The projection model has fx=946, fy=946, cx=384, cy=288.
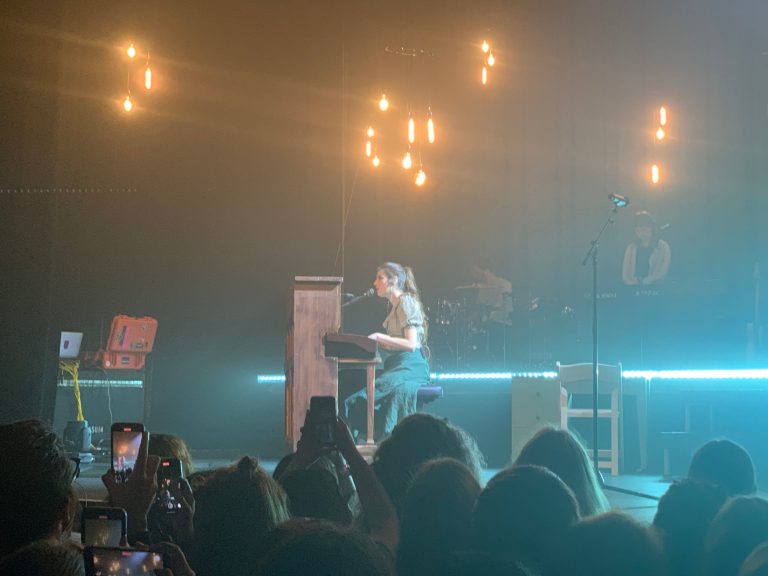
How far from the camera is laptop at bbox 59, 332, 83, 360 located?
834 cm

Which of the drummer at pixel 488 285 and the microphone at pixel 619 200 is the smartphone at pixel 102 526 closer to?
the microphone at pixel 619 200

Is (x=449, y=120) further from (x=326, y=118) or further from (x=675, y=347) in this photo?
(x=675, y=347)

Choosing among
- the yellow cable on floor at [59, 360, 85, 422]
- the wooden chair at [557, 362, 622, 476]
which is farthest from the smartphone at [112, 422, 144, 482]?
the yellow cable on floor at [59, 360, 85, 422]

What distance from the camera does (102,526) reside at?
194 centimetres

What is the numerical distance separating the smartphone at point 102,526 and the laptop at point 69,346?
6719mm

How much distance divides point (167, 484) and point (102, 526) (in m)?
0.38

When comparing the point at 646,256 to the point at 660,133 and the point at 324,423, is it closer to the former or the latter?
the point at 660,133

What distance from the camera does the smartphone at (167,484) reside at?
222 cm

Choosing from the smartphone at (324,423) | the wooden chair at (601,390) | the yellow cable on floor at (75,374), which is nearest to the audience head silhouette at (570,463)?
the smartphone at (324,423)

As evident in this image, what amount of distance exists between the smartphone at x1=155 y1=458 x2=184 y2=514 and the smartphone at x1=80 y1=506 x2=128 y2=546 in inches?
10.5

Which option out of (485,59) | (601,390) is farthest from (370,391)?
(485,59)

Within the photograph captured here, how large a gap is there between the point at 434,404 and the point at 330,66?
4.47 m

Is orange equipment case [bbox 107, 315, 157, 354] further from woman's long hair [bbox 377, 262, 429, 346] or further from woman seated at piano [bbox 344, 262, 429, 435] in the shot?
woman's long hair [bbox 377, 262, 429, 346]

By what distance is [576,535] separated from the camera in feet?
6.10
